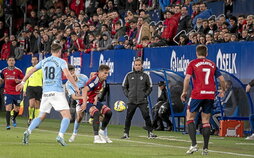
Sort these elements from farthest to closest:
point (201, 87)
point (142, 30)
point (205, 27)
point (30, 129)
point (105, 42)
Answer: point (105, 42) < point (142, 30) < point (205, 27) < point (30, 129) < point (201, 87)

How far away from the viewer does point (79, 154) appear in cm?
1441

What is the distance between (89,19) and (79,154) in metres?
20.9

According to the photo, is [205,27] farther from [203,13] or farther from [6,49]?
[6,49]

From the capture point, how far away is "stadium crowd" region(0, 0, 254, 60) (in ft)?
79.9

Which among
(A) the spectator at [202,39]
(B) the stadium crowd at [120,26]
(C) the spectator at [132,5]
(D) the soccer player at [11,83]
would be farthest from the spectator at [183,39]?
(C) the spectator at [132,5]

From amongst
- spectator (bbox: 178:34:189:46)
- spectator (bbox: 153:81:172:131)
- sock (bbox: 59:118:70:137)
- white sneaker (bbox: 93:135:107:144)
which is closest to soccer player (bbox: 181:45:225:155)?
sock (bbox: 59:118:70:137)

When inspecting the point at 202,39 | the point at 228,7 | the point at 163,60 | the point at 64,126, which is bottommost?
the point at 64,126

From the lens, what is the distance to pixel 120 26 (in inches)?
1181

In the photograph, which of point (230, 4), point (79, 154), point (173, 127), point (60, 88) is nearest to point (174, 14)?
point (230, 4)

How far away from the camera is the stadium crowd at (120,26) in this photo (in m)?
24.3

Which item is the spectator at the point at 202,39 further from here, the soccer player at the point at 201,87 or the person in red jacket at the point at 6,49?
the person in red jacket at the point at 6,49

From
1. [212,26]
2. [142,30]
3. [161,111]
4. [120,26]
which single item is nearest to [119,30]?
[120,26]

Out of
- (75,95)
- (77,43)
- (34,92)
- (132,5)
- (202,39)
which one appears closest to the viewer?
(75,95)

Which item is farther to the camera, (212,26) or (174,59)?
(174,59)
